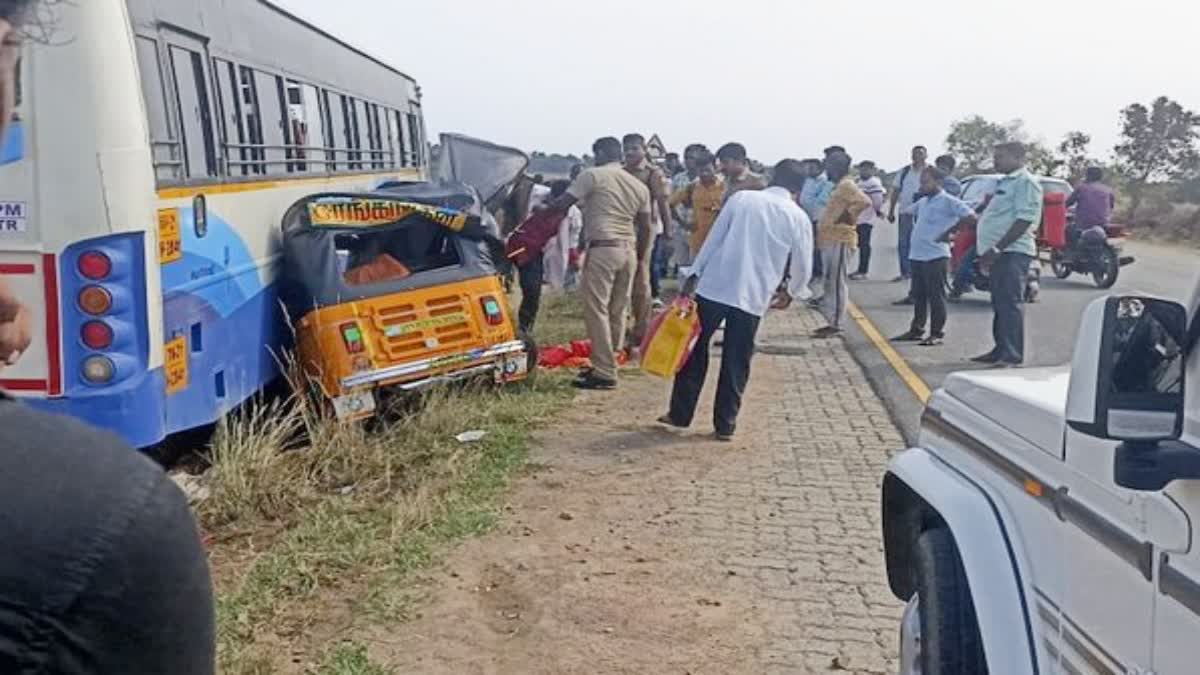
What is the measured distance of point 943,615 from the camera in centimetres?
317

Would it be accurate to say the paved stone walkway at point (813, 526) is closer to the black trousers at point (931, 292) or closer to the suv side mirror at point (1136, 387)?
the suv side mirror at point (1136, 387)

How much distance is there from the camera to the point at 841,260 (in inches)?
500

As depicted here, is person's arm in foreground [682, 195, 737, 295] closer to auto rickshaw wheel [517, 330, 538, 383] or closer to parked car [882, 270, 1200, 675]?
auto rickshaw wheel [517, 330, 538, 383]

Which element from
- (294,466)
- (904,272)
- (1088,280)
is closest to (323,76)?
(294,466)

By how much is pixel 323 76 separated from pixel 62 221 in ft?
17.8

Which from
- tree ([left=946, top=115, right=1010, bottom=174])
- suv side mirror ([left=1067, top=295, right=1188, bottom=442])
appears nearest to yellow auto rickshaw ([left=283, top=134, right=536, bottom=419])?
suv side mirror ([left=1067, top=295, right=1188, bottom=442])

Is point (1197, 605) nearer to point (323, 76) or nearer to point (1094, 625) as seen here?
point (1094, 625)

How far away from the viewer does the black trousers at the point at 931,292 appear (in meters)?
12.0

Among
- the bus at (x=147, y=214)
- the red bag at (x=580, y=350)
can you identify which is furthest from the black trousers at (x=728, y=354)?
the bus at (x=147, y=214)

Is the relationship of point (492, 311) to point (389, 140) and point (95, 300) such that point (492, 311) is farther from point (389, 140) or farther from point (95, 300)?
point (389, 140)

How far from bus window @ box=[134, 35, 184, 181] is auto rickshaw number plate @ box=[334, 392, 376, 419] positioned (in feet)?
5.66

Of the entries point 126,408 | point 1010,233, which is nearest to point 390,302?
point 126,408

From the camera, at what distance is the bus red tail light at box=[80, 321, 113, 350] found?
18.5 feet

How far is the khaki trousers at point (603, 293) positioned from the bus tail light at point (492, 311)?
3.42 ft
